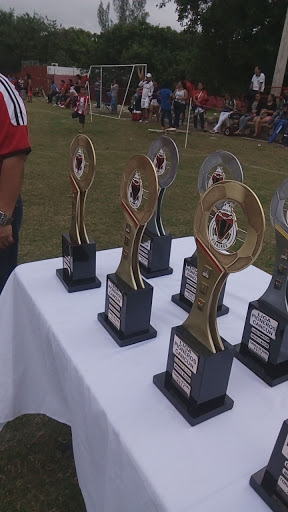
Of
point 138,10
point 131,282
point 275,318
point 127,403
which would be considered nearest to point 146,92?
point 131,282

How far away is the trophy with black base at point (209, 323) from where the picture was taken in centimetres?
67

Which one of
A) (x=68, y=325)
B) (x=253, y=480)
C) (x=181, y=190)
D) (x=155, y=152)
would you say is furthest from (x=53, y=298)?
(x=181, y=190)

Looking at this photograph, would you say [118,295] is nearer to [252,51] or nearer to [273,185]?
[273,185]

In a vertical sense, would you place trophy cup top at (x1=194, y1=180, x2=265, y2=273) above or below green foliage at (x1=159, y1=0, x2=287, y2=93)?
below

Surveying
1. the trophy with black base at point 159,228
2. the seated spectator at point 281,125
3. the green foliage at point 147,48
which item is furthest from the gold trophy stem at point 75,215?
the green foliage at point 147,48

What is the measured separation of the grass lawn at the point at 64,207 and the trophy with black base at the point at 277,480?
2.98ft

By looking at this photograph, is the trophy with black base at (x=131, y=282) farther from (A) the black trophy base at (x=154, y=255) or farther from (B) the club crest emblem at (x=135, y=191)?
(A) the black trophy base at (x=154, y=255)

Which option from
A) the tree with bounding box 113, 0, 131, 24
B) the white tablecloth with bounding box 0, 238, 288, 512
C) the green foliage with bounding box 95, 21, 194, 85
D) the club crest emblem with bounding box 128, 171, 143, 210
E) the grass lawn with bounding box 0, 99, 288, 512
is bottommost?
the grass lawn with bounding box 0, 99, 288, 512

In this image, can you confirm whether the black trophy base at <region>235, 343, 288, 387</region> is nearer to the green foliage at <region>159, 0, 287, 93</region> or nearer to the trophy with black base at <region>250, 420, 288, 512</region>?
the trophy with black base at <region>250, 420, 288, 512</region>

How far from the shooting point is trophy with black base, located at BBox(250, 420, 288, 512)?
0.57 meters

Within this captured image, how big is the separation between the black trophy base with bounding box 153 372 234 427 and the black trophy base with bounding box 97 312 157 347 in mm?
165

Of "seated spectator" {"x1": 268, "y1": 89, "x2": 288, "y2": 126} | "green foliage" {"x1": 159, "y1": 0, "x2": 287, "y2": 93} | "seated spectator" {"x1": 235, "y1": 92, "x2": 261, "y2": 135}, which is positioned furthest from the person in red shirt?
"green foliage" {"x1": 159, "y1": 0, "x2": 287, "y2": 93}

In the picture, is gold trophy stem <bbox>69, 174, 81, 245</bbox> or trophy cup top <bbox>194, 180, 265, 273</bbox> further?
gold trophy stem <bbox>69, 174, 81, 245</bbox>

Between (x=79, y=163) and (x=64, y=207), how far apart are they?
9.86 ft
